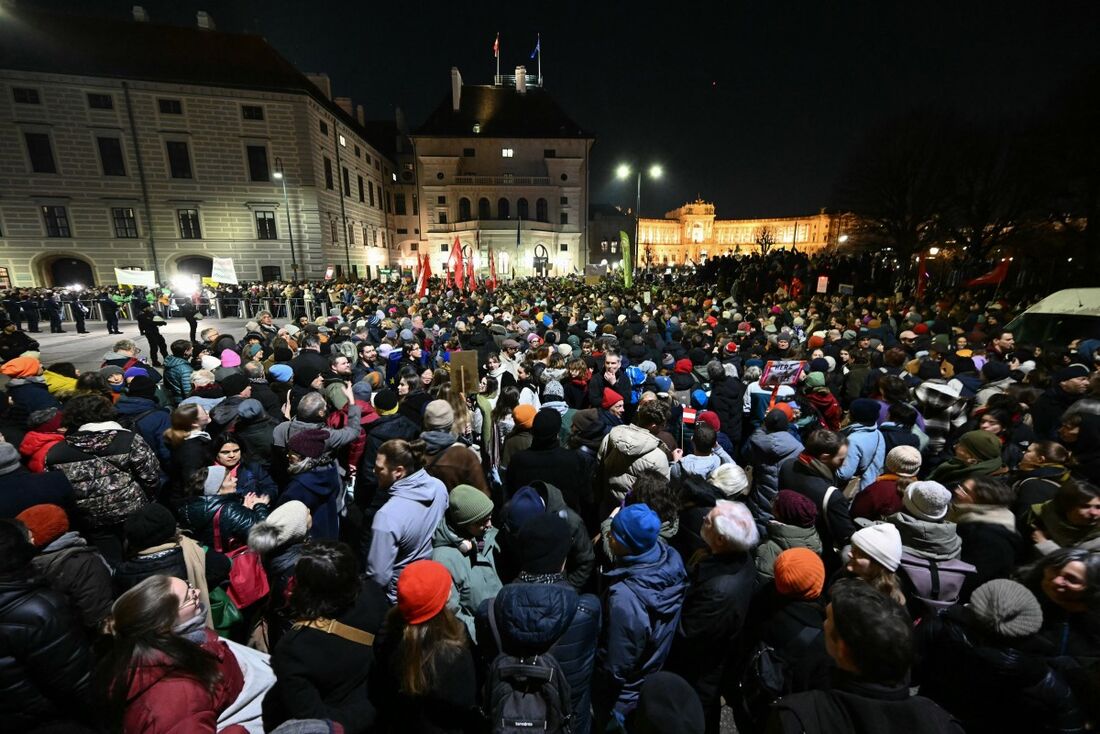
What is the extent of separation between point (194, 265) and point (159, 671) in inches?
1464

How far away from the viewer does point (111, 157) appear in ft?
92.6

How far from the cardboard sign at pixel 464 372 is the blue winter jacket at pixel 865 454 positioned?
3.91 m

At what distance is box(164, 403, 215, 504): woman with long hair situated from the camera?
12.2 feet

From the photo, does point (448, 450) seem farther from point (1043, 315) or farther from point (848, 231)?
point (848, 231)

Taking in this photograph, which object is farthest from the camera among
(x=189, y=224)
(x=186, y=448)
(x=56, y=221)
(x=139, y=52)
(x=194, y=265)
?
(x=194, y=265)

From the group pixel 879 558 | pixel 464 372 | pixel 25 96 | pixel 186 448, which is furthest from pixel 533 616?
pixel 25 96

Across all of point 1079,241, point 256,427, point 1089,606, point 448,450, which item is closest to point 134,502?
point 256,427

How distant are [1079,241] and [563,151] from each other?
40867 millimetres

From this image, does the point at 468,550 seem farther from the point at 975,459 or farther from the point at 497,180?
the point at 497,180

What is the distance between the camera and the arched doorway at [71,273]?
28.3 metres

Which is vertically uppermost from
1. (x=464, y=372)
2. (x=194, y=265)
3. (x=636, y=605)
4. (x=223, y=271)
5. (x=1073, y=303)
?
(x=194, y=265)

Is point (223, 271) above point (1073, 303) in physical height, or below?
above

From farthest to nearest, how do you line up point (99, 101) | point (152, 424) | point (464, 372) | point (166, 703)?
point (99, 101) → point (464, 372) → point (152, 424) → point (166, 703)

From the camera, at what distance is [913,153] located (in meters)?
26.4
